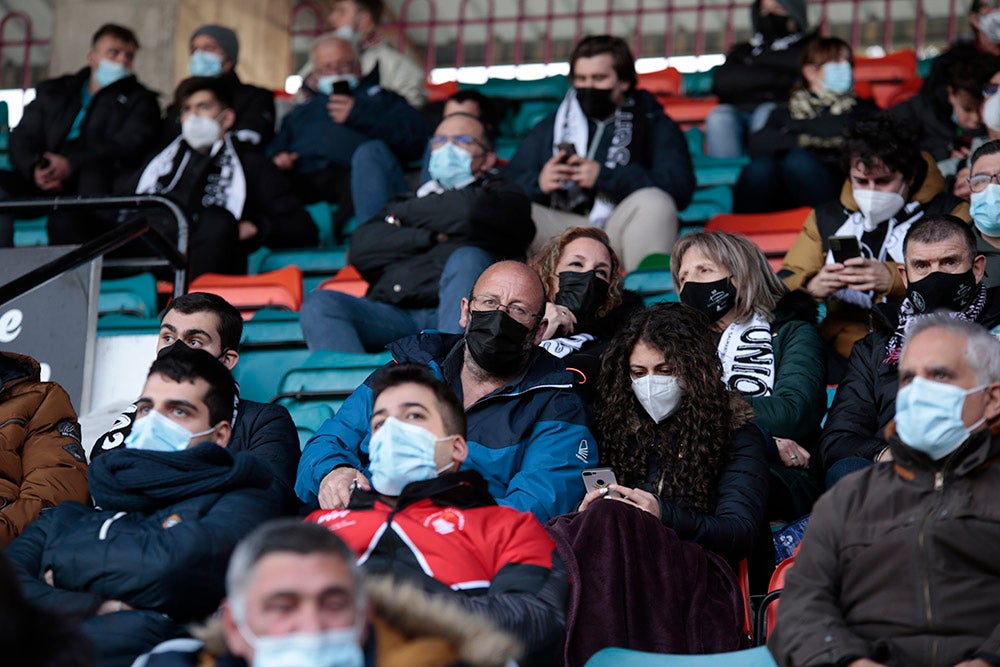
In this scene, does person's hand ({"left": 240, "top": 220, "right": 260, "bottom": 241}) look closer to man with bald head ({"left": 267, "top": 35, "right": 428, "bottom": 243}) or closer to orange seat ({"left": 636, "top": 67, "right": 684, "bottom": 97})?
man with bald head ({"left": 267, "top": 35, "right": 428, "bottom": 243})

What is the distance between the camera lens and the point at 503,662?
2896 mm

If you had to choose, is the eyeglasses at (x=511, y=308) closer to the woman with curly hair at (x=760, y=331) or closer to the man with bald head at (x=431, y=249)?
the woman with curly hair at (x=760, y=331)

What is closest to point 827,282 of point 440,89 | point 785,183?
point 785,183

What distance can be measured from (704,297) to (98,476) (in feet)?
7.18

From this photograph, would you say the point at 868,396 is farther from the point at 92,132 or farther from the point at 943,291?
the point at 92,132

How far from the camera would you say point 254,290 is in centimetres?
680

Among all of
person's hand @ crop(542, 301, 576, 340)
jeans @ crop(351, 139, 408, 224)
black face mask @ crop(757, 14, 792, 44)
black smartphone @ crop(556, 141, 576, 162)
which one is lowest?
person's hand @ crop(542, 301, 576, 340)

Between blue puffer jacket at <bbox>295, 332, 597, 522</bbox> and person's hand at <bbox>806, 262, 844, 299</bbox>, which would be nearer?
blue puffer jacket at <bbox>295, 332, 597, 522</bbox>

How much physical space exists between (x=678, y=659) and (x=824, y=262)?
2624 mm

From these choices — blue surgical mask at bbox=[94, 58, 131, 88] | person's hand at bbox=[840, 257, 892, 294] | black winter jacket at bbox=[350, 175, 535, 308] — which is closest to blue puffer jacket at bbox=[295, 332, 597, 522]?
person's hand at bbox=[840, 257, 892, 294]

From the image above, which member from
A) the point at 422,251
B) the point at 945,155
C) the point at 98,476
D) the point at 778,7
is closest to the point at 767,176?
the point at 945,155

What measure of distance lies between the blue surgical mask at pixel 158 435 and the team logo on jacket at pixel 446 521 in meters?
0.64

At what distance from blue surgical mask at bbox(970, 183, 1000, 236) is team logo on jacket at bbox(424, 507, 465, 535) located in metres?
2.47

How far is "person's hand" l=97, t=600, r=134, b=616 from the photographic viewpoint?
3484 millimetres
